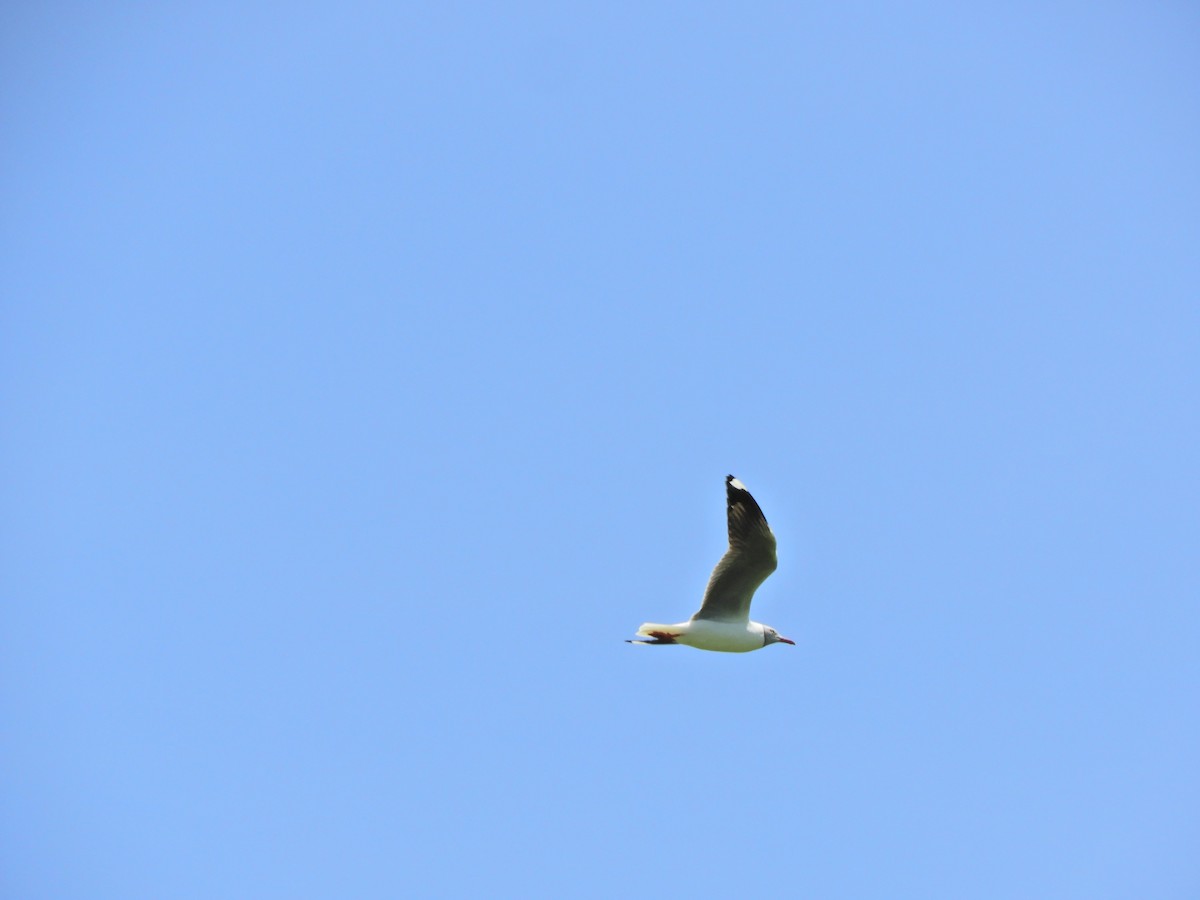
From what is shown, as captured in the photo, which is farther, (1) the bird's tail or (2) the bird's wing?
(1) the bird's tail

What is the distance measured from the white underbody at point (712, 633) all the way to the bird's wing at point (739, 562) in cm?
11

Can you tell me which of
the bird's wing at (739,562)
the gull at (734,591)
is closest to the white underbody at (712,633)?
the gull at (734,591)

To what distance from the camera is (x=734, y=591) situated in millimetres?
12742

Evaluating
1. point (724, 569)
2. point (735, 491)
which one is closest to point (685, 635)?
point (724, 569)

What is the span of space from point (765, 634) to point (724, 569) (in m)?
1.54

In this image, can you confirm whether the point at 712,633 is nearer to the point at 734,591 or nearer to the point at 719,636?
the point at 719,636

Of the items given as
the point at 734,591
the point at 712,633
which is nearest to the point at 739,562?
the point at 734,591

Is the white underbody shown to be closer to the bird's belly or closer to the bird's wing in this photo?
the bird's belly

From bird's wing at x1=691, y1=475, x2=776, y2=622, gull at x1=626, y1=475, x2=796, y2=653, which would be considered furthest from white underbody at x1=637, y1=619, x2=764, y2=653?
bird's wing at x1=691, y1=475, x2=776, y2=622

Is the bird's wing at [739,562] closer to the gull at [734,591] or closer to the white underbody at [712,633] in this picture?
the gull at [734,591]

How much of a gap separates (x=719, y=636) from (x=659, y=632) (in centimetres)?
78

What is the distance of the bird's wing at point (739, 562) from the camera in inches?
481

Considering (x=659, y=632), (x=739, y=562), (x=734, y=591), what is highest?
(x=739, y=562)

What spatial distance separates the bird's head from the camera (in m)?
13.5
